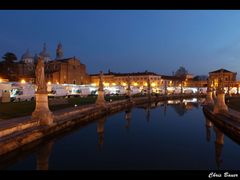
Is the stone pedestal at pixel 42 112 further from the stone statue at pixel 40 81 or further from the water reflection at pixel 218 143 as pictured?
the water reflection at pixel 218 143

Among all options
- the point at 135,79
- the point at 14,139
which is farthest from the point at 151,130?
the point at 135,79

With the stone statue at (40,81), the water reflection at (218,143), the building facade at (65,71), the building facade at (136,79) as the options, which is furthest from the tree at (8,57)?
the water reflection at (218,143)

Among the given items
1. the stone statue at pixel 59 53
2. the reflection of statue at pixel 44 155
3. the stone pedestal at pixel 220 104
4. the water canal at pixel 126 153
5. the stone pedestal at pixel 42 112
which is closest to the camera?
Answer: the reflection of statue at pixel 44 155

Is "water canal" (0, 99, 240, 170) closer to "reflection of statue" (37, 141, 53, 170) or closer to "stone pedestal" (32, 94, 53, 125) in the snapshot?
"reflection of statue" (37, 141, 53, 170)

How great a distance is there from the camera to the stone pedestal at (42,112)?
17031mm

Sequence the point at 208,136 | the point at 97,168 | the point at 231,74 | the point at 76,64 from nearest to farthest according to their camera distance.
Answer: the point at 97,168 → the point at 208,136 → the point at 76,64 → the point at 231,74

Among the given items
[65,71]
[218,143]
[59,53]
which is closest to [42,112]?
[218,143]

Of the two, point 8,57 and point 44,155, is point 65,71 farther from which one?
point 44,155

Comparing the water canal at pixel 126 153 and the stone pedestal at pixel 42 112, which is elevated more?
the stone pedestal at pixel 42 112

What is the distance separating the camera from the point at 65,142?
15844 millimetres

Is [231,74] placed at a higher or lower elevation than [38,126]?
higher

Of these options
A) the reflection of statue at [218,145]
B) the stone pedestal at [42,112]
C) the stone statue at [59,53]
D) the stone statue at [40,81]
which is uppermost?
the stone statue at [59,53]
